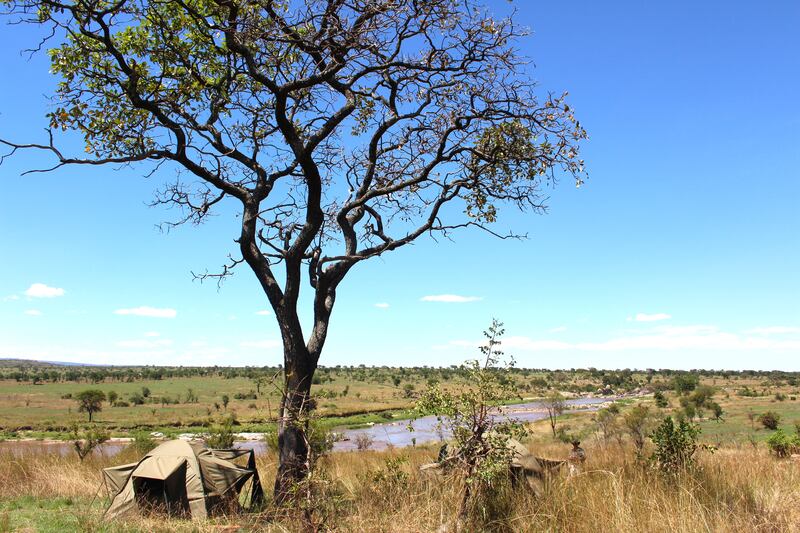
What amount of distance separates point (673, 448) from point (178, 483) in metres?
8.75

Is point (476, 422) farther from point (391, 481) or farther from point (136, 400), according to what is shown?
point (136, 400)

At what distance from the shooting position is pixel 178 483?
10.2 metres

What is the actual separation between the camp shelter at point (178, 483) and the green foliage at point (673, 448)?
25.3 feet

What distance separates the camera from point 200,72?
33.2 ft

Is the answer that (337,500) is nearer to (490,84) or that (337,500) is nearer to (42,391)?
(490,84)

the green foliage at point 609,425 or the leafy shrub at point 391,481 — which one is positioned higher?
the leafy shrub at point 391,481

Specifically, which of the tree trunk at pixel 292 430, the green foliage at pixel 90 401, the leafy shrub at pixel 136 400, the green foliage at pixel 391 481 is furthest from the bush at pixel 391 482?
the leafy shrub at pixel 136 400

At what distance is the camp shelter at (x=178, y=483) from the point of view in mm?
9898

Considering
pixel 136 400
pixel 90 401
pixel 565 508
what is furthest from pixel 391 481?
pixel 136 400

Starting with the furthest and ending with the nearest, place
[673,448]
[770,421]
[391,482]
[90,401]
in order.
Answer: [90,401]
[770,421]
[673,448]
[391,482]

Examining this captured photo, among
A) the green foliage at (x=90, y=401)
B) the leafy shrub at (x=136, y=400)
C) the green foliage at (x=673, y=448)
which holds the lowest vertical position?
the leafy shrub at (x=136, y=400)

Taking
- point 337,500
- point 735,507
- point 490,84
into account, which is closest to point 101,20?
point 490,84

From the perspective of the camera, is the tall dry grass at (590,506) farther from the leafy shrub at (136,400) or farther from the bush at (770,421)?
the leafy shrub at (136,400)

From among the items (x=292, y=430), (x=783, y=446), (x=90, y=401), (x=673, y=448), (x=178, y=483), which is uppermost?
(x=292, y=430)
